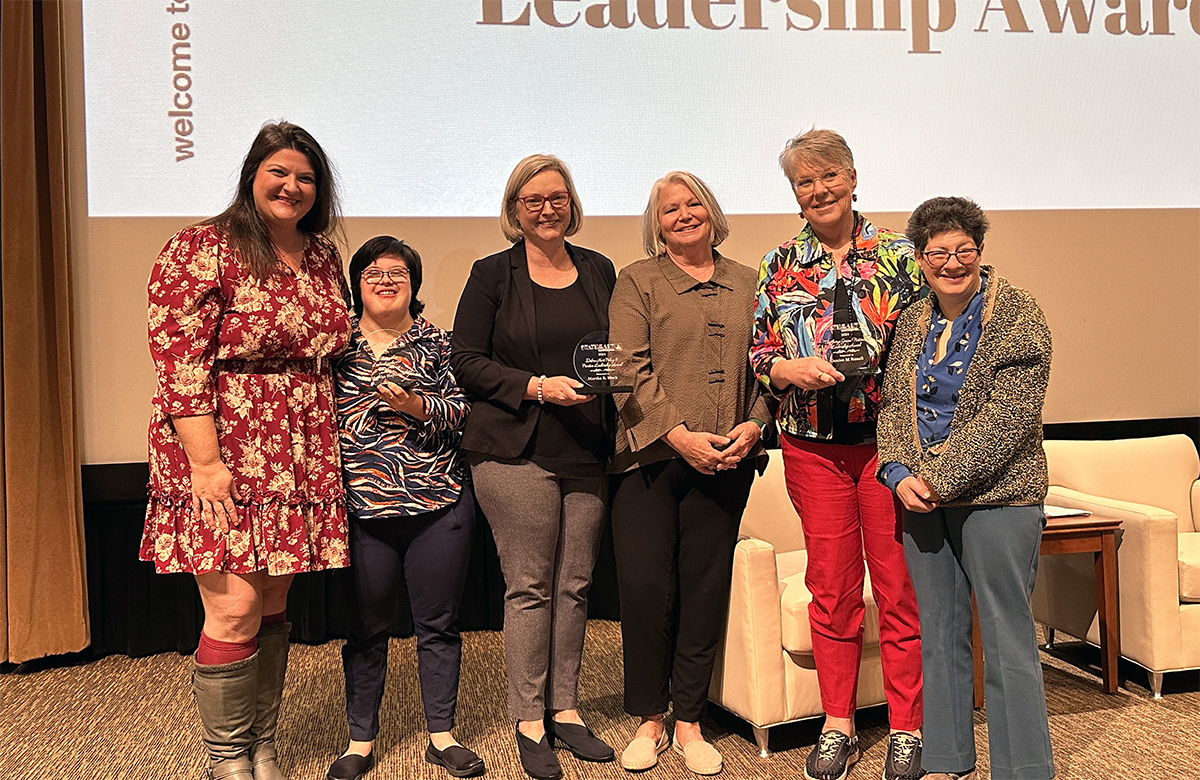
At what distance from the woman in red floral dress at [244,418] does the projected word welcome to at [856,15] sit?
5.86 ft

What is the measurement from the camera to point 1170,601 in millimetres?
3105

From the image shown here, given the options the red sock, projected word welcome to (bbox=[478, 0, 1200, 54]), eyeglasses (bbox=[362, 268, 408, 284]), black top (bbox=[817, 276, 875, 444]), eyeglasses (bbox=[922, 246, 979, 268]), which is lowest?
the red sock

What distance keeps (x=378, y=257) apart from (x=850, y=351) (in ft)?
3.99

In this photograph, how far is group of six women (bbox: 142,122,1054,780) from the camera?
2.18 metres

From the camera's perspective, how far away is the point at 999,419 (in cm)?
209

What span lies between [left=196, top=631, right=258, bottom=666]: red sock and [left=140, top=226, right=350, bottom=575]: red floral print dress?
0.65 feet

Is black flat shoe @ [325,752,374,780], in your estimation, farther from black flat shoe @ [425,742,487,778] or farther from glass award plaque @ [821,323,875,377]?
glass award plaque @ [821,323,875,377]

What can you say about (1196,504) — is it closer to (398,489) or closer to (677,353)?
(677,353)

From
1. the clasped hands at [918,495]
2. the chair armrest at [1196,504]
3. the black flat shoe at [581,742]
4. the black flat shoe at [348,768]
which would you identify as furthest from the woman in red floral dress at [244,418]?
the chair armrest at [1196,504]

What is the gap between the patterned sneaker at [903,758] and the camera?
245 centimetres

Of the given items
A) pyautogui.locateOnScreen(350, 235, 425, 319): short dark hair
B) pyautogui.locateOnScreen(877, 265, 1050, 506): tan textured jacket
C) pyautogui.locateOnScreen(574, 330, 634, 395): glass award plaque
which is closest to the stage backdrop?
pyautogui.locateOnScreen(350, 235, 425, 319): short dark hair

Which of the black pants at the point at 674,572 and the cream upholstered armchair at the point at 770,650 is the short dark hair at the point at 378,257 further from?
the cream upholstered armchair at the point at 770,650

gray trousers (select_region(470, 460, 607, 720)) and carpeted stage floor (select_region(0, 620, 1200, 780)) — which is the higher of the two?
gray trousers (select_region(470, 460, 607, 720))

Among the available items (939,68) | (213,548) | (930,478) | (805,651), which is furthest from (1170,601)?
(213,548)
